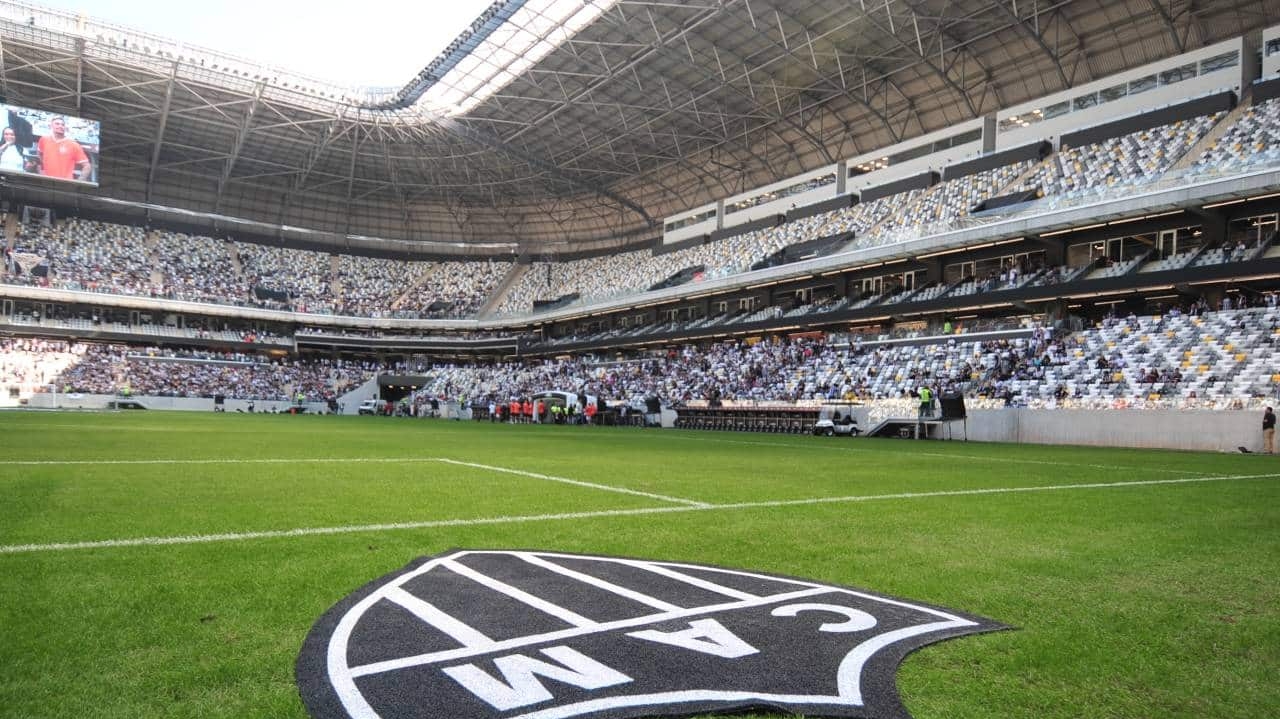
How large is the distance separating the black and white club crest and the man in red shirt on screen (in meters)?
61.3

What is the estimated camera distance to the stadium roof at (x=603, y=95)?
3872 centimetres

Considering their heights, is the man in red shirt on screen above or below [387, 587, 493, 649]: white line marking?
above

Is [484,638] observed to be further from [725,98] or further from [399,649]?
[725,98]

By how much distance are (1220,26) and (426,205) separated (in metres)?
64.2

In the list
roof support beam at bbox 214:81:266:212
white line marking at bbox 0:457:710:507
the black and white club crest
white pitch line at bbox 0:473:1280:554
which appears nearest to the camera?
the black and white club crest

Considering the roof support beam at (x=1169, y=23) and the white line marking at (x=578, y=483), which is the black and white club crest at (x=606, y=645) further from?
the roof support beam at (x=1169, y=23)

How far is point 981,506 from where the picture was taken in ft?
26.5

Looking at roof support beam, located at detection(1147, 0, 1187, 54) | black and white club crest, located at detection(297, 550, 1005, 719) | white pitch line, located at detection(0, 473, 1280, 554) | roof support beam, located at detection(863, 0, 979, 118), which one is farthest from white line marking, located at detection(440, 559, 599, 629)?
roof support beam, located at detection(1147, 0, 1187, 54)

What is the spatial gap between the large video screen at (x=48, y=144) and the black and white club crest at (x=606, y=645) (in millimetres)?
61292

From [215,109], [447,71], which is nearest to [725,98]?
[447,71]

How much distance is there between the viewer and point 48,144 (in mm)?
50938

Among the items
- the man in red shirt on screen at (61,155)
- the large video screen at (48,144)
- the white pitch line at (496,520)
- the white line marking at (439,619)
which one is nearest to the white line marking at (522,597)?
the white line marking at (439,619)

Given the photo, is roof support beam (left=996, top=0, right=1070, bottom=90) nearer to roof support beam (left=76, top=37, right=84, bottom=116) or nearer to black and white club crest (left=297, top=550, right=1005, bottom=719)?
black and white club crest (left=297, top=550, right=1005, bottom=719)

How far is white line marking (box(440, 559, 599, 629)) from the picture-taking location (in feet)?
11.5
